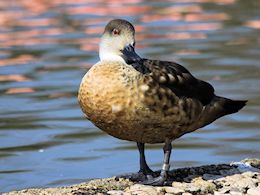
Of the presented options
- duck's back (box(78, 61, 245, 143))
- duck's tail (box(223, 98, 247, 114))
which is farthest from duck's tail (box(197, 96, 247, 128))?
duck's back (box(78, 61, 245, 143))

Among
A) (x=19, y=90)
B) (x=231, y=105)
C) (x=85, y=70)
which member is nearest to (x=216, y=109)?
(x=231, y=105)

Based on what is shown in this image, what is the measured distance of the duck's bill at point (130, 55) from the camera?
6.39 metres

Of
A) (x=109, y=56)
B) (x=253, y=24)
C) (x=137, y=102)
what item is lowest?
(x=253, y=24)

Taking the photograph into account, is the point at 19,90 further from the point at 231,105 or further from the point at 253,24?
the point at 253,24

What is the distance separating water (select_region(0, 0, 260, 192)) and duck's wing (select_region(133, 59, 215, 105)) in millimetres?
1494

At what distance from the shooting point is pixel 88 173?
8234mm

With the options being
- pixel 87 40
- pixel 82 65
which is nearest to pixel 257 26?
pixel 87 40

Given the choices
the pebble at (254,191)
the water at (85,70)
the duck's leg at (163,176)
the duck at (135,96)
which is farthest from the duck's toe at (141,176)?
the water at (85,70)

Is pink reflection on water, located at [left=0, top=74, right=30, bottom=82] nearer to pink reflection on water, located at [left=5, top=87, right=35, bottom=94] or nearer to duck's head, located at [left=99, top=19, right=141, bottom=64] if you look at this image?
pink reflection on water, located at [left=5, top=87, right=35, bottom=94]

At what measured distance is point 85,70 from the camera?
13.1 metres

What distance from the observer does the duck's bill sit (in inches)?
252

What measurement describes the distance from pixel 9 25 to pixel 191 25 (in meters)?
3.51

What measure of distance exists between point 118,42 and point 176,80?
51 centimetres

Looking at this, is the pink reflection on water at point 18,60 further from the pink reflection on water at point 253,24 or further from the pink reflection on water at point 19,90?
the pink reflection on water at point 253,24
